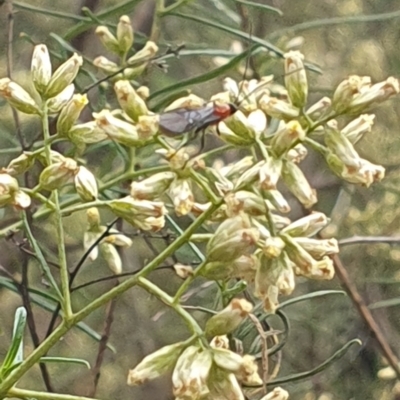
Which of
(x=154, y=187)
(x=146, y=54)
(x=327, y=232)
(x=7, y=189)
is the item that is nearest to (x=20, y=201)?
(x=7, y=189)

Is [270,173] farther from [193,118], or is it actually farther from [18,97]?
[18,97]

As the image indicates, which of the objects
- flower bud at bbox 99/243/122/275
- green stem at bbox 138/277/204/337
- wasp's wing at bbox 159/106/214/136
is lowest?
flower bud at bbox 99/243/122/275

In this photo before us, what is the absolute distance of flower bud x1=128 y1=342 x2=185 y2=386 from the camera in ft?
2.07

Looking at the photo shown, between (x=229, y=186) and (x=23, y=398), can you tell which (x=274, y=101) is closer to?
(x=229, y=186)

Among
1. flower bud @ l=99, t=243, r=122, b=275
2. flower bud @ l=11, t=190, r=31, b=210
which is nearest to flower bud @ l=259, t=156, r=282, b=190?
flower bud @ l=11, t=190, r=31, b=210

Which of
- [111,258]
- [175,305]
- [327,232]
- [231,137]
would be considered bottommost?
[327,232]

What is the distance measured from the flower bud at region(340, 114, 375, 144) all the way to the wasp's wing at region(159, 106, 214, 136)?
0.12 m

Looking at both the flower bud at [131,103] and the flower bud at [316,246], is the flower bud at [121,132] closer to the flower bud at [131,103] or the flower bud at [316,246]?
the flower bud at [131,103]

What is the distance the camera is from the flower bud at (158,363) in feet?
2.07

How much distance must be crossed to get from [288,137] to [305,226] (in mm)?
88

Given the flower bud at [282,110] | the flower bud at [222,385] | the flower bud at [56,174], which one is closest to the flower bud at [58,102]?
the flower bud at [56,174]

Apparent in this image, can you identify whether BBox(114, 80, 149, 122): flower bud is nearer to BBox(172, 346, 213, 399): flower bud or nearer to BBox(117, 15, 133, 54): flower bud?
BBox(172, 346, 213, 399): flower bud

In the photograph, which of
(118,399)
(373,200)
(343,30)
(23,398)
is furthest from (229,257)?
(343,30)

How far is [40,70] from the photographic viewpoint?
78 cm
